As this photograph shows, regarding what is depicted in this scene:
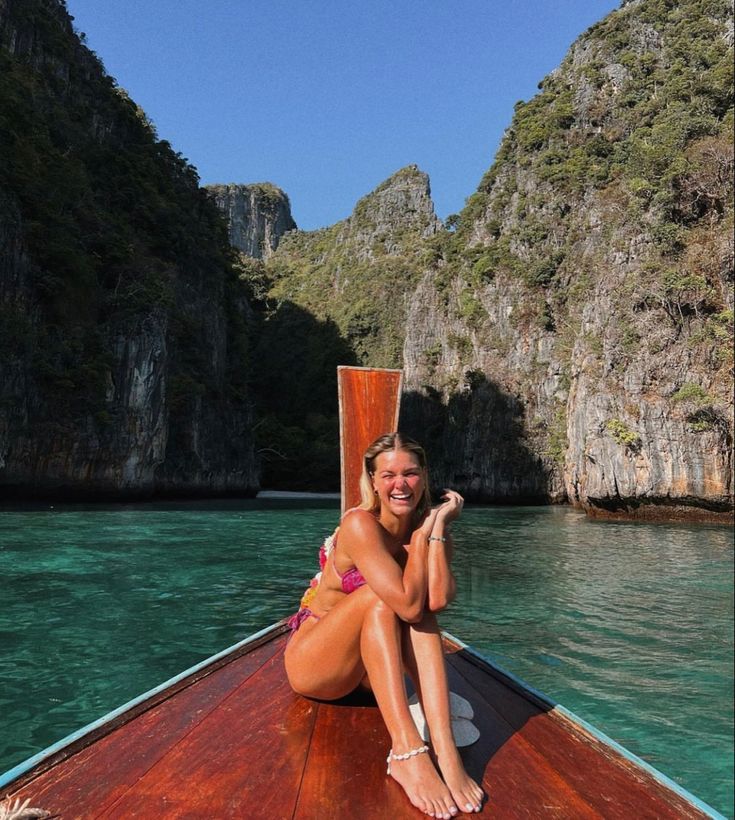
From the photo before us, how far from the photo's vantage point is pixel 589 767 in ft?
5.95

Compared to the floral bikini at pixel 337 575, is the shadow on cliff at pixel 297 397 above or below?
above

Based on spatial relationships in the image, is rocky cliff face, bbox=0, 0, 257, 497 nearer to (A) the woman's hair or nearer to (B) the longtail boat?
(B) the longtail boat

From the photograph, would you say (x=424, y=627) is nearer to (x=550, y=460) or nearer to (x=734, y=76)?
(x=550, y=460)

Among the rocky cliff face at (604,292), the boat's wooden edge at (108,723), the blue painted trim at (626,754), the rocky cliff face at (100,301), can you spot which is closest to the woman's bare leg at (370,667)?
the boat's wooden edge at (108,723)

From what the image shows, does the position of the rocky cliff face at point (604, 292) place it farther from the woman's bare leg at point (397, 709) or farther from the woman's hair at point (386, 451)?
the woman's bare leg at point (397, 709)

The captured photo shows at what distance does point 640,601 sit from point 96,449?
2125 cm

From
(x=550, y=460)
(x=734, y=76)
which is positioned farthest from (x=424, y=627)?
(x=734, y=76)

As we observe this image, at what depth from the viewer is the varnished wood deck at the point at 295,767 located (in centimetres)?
150

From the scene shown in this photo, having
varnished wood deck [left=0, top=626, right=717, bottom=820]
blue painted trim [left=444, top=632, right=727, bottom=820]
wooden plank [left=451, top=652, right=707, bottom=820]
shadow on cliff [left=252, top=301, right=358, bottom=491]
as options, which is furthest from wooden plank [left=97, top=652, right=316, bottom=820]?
shadow on cliff [left=252, top=301, right=358, bottom=491]

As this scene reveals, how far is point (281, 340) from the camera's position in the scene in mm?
51531

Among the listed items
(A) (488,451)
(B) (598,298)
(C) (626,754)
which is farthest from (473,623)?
(A) (488,451)

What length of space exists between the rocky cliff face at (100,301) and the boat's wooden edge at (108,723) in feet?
64.0

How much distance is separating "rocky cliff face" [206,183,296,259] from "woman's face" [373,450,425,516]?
80316 millimetres

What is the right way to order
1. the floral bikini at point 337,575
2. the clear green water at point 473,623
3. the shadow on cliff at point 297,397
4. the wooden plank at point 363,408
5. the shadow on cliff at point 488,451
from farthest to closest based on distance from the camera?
the shadow on cliff at point 297,397
the shadow on cliff at point 488,451
the wooden plank at point 363,408
the clear green water at point 473,623
the floral bikini at point 337,575
